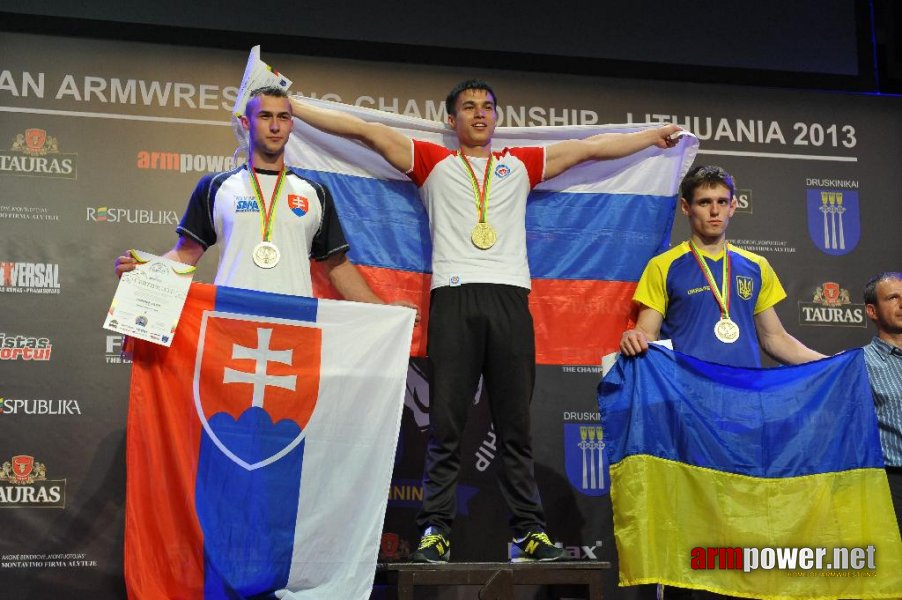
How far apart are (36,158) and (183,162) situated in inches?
24.8

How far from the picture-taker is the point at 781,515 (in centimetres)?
348

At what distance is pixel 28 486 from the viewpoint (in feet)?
13.9

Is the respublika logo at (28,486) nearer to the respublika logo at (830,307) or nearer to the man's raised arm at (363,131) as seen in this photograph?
the man's raised arm at (363,131)

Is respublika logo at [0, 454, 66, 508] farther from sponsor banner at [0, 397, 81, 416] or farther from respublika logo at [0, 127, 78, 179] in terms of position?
respublika logo at [0, 127, 78, 179]

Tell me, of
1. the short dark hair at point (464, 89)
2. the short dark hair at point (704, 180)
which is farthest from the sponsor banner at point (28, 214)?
the short dark hair at point (704, 180)

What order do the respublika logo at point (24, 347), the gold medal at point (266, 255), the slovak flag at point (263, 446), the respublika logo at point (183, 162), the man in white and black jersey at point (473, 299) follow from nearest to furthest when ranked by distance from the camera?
1. the slovak flag at point (263, 446)
2. the man in white and black jersey at point (473, 299)
3. the gold medal at point (266, 255)
4. the respublika logo at point (24, 347)
5. the respublika logo at point (183, 162)

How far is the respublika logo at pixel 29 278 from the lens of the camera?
4355 mm

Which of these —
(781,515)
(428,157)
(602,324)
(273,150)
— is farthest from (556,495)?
(273,150)

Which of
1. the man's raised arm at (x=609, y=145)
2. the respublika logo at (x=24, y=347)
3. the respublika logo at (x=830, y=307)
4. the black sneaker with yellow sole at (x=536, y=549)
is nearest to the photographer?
the black sneaker with yellow sole at (x=536, y=549)

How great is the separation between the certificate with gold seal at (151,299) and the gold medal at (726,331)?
190 centimetres

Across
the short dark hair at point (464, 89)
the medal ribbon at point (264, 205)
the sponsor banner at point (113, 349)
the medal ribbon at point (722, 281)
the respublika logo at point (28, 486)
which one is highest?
the short dark hair at point (464, 89)

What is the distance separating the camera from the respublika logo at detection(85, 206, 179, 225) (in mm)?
4484

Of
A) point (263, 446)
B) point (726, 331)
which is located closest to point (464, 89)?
point (726, 331)

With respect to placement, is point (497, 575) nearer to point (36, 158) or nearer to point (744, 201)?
point (744, 201)
